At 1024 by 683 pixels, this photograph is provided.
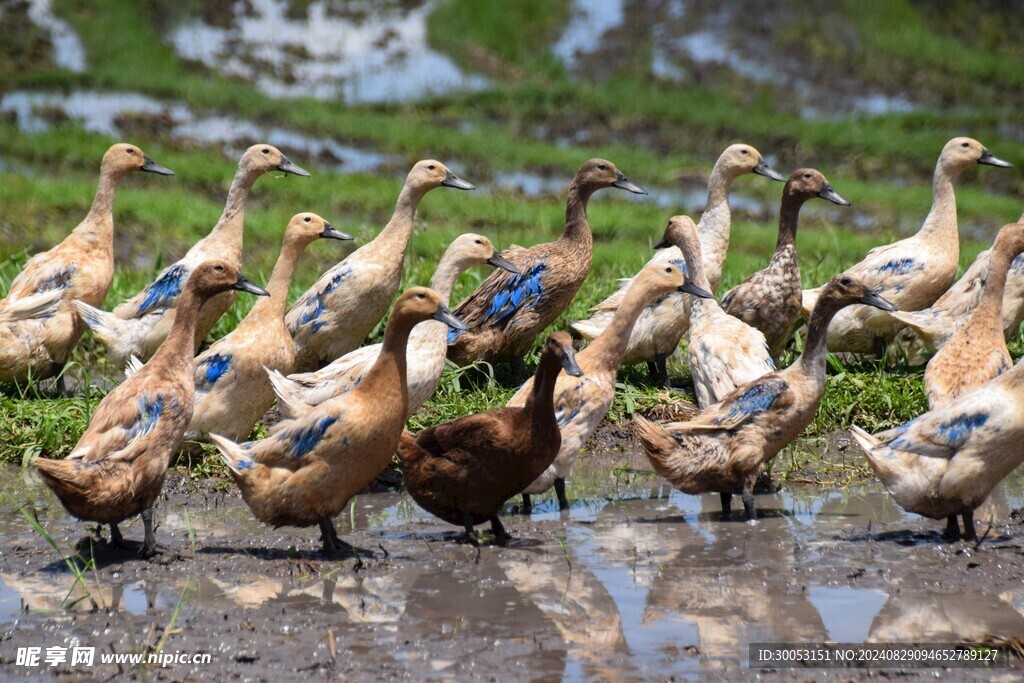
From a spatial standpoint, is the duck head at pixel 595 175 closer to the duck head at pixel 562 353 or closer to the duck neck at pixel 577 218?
the duck neck at pixel 577 218

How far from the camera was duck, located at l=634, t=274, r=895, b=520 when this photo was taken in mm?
6594

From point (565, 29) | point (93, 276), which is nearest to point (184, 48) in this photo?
point (565, 29)

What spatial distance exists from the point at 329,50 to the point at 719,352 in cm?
1340

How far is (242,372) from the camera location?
7336 millimetres

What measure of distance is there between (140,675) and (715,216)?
19.2 ft

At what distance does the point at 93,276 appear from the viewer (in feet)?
28.4

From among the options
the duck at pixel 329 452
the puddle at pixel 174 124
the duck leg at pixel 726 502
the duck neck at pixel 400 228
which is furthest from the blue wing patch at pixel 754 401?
the puddle at pixel 174 124

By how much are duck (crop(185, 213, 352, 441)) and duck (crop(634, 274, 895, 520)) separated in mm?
2077

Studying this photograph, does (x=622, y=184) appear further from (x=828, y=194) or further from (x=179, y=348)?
(x=179, y=348)

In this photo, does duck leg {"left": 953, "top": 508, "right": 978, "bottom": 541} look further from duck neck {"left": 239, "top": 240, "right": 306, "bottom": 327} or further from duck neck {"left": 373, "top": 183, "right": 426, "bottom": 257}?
duck neck {"left": 373, "top": 183, "right": 426, "bottom": 257}

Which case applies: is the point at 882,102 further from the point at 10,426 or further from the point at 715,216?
the point at 10,426

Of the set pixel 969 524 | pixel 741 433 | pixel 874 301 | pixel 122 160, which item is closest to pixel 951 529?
pixel 969 524

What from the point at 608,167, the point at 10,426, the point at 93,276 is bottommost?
the point at 10,426

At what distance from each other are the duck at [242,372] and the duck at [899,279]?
3437 mm
